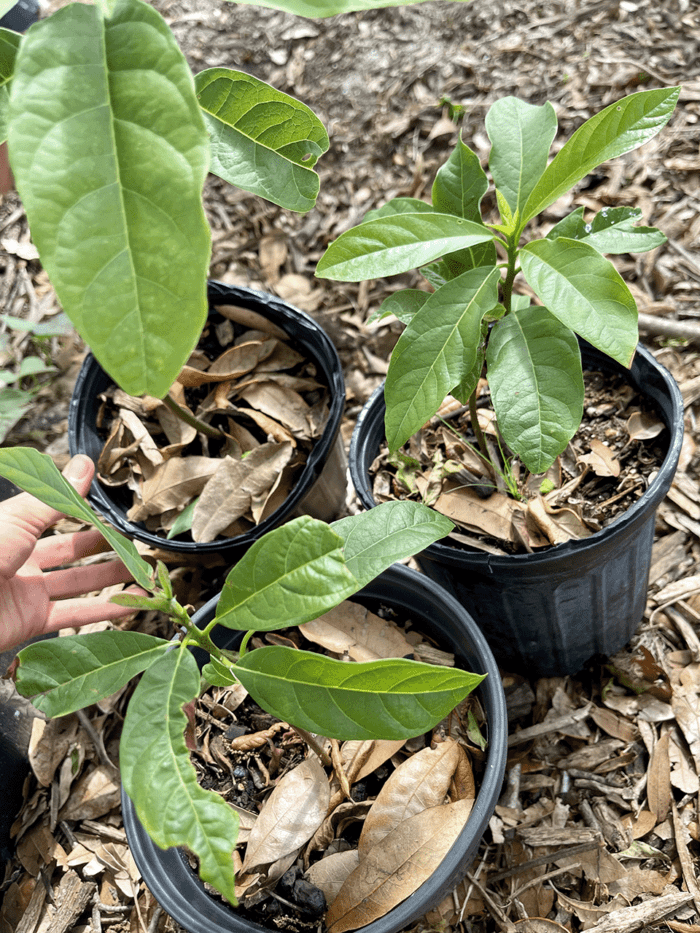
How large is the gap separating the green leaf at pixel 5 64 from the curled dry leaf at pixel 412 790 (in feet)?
3.56

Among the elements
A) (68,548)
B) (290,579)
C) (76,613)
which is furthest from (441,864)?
(68,548)

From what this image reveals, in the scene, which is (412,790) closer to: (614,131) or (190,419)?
(190,419)

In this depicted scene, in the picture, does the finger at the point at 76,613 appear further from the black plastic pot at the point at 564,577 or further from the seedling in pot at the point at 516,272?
the seedling in pot at the point at 516,272

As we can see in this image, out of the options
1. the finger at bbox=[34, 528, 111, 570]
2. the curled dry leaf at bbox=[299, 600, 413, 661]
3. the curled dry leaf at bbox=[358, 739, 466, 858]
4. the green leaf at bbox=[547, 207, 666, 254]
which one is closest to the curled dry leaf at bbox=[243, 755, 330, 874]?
the curled dry leaf at bbox=[358, 739, 466, 858]

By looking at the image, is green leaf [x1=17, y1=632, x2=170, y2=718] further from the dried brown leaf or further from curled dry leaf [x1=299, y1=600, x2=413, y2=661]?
the dried brown leaf

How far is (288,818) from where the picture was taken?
3.99 feet

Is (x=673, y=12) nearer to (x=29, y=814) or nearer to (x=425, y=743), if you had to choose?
(x=425, y=743)

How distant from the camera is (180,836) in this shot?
78 centimetres

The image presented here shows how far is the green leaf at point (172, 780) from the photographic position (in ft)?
2.51

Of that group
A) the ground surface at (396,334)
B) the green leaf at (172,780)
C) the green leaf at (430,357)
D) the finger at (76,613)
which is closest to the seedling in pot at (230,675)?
the green leaf at (172,780)

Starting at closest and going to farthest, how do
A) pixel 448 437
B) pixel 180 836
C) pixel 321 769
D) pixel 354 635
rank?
pixel 180 836 → pixel 321 769 → pixel 354 635 → pixel 448 437

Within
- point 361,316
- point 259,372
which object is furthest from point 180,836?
point 361,316

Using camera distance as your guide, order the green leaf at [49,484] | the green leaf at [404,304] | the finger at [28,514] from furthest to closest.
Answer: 1. the finger at [28,514]
2. the green leaf at [404,304]
3. the green leaf at [49,484]

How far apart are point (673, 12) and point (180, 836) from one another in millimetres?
2859
